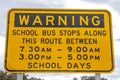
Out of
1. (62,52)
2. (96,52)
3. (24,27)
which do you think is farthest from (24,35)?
(96,52)

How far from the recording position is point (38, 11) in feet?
24.9

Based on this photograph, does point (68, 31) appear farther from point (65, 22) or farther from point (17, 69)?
point (17, 69)

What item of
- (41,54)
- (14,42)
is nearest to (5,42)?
(14,42)

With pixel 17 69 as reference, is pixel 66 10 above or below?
above

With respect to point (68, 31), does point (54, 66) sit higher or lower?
lower

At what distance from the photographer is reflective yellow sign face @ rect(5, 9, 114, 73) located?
726 centimetres

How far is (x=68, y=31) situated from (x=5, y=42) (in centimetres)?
103

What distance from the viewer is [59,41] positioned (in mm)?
7406

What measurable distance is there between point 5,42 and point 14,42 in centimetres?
14

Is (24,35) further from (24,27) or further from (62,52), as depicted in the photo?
(62,52)

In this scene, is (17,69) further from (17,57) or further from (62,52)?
(62,52)

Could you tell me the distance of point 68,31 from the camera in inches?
294

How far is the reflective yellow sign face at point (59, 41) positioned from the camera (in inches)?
286

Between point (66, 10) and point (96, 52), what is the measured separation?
87 centimetres
